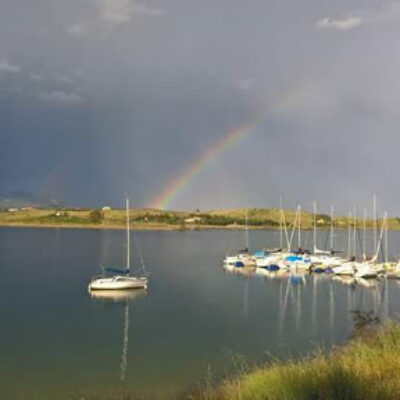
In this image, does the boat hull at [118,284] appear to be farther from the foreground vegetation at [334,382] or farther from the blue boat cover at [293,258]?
the foreground vegetation at [334,382]

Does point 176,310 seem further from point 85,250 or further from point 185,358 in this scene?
point 85,250

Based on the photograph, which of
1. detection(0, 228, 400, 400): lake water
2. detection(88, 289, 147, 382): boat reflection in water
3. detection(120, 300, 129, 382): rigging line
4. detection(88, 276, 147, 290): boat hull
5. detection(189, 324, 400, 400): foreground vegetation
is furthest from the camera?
Answer: detection(88, 276, 147, 290): boat hull

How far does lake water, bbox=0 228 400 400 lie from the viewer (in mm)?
24719

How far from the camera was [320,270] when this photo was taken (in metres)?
73.5

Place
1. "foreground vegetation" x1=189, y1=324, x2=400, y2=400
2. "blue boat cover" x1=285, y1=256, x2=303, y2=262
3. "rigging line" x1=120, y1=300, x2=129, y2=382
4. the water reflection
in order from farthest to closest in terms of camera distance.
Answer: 1. "blue boat cover" x1=285, y1=256, x2=303, y2=262
2. the water reflection
3. "rigging line" x1=120, y1=300, x2=129, y2=382
4. "foreground vegetation" x1=189, y1=324, x2=400, y2=400

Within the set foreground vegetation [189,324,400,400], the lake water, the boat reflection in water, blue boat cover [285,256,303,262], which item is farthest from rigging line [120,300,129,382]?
blue boat cover [285,256,303,262]

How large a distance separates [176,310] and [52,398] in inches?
932

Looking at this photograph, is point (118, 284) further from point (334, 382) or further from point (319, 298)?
point (334, 382)

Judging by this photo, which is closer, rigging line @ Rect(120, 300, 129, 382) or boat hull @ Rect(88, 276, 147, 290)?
rigging line @ Rect(120, 300, 129, 382)

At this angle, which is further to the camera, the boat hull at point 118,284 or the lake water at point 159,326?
the boat hull at point 118,284

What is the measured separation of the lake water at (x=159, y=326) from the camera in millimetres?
24719

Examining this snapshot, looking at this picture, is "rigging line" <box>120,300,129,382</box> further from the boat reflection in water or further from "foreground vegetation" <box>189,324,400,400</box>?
"foreground vegetation" <box>189,324,400,400</box>

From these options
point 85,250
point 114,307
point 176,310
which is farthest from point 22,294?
point 85,250

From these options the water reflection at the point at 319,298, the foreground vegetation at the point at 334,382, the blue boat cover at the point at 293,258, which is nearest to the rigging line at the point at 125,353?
the water reflection at the point at 319,298
